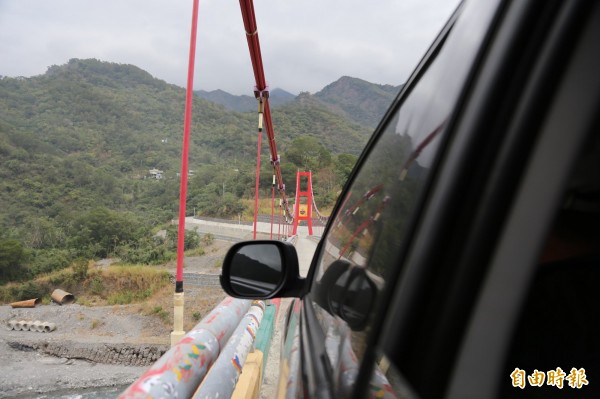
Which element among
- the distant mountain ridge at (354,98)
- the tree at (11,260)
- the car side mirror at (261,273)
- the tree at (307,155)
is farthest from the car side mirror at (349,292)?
the tree at (307,155)

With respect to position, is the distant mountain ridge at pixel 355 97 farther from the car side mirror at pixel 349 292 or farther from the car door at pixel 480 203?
the car door at pixel 480 203

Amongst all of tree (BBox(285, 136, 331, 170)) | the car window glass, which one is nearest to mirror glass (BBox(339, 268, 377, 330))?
the car window glass

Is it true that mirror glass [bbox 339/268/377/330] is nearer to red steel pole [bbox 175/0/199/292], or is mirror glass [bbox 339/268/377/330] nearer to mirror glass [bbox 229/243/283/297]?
mirror glass [bbox 229/243/283/297]

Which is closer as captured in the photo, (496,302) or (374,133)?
(496,302)

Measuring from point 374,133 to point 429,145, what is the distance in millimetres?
378

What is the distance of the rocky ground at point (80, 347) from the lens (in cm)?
1295

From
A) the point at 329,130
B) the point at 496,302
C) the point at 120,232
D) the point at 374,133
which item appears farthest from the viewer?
the point at 329,130

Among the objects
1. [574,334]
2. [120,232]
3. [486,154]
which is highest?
[486,154]

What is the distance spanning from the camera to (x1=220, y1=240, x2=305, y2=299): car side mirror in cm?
100

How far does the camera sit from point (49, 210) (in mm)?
36719

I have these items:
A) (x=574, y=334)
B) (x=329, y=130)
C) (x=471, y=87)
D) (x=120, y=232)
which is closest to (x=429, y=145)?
(x=471, y=87)

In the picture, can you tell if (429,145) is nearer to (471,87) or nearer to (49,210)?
(471,87)

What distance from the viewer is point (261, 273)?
101 cm

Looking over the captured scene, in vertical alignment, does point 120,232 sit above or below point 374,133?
below
